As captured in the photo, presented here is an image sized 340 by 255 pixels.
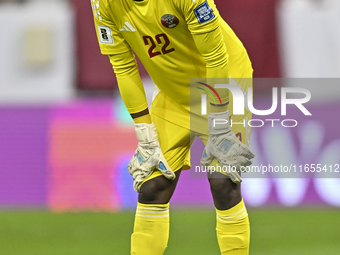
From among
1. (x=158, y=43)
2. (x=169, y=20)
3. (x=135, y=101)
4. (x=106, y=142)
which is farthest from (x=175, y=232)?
(x=169, y=20)

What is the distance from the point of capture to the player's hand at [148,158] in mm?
2355

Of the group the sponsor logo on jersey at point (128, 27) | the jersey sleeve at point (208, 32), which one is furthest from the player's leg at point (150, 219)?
the sponsor logo on jersey at point (128, 27)

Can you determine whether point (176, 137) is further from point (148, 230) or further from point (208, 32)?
point (208, 32)

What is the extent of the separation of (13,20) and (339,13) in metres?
3.22

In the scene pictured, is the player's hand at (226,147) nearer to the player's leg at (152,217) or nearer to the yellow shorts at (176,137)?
the yellow shorts at (176,137)

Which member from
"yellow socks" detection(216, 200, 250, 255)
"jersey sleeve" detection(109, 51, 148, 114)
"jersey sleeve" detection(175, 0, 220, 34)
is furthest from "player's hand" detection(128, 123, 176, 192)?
"jersey sleeve" detection(175, 0, 220, 34)

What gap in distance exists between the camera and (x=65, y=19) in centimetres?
488

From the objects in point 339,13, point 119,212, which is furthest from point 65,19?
point 339,13

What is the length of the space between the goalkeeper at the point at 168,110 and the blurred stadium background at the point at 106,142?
3.22 ft

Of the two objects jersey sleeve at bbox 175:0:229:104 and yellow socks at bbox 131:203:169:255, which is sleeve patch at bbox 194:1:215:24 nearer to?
jersey sleeve at bbox 175:0:229:104

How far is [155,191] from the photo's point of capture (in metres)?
2.35

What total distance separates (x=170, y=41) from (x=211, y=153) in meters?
0.57

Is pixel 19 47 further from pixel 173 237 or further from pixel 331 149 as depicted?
pixel 331 149

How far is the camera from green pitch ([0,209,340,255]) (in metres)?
3.30
